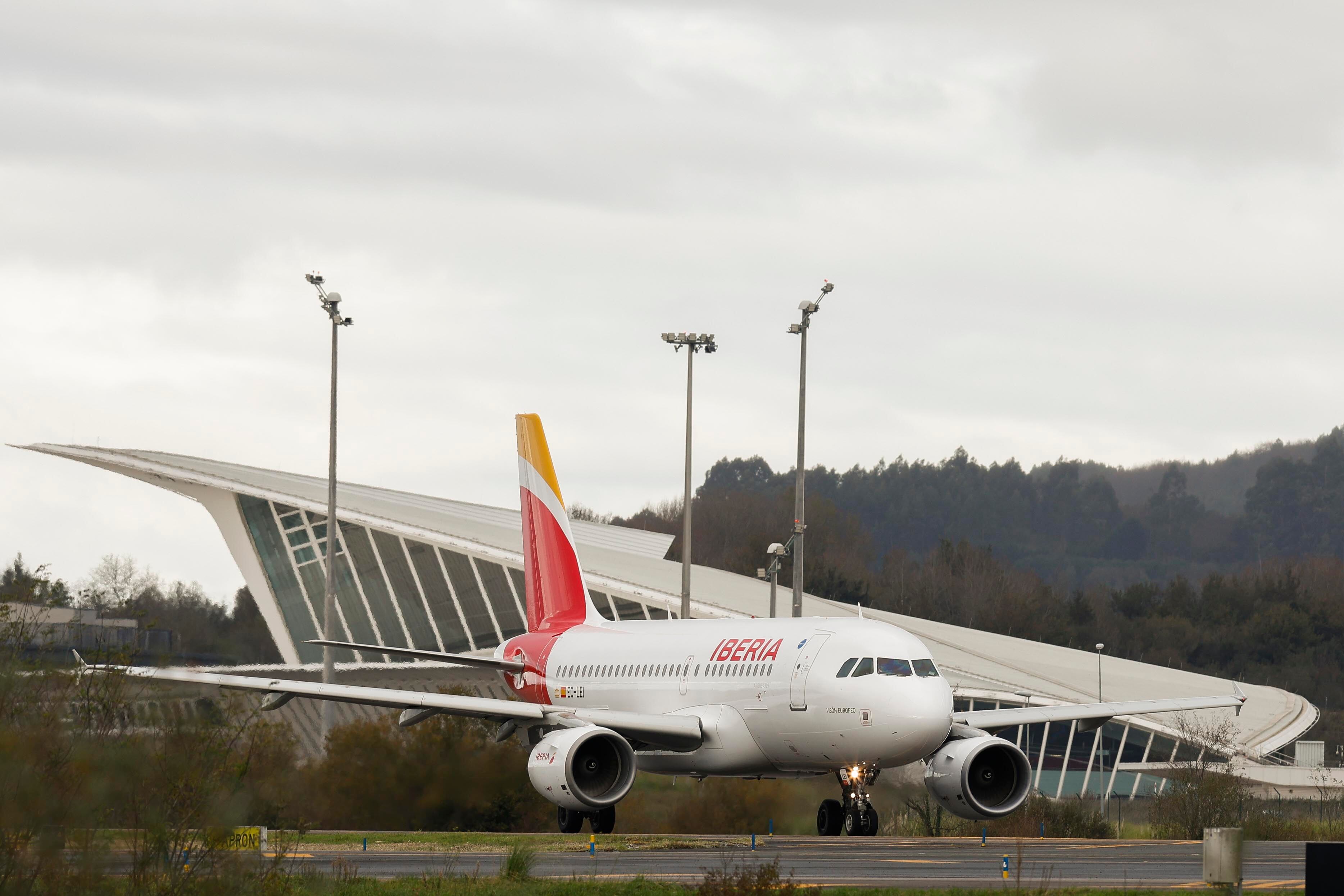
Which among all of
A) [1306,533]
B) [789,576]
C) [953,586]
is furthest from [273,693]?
[1306,533]

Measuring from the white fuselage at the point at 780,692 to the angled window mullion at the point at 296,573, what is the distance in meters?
36.9

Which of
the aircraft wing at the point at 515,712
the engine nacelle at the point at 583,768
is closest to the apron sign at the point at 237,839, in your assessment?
the engine nacelle at the point at 583,768

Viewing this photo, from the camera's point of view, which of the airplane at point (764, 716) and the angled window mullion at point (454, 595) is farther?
the angled window mullion at point (454, 595)

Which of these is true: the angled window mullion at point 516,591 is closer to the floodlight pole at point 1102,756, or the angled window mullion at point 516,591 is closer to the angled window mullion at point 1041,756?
the angled window mullion at point 1041,756

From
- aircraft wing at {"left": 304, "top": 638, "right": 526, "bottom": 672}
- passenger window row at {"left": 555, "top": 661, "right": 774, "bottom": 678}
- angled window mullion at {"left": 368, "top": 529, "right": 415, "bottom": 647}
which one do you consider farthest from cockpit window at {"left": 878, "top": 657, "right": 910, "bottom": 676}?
angled window mullion at {"left": 368, "top": 529, "right": 415, "bottom": 647}

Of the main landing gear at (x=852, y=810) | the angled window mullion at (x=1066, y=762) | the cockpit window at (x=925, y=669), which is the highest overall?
the cockpit window at (x=925, y=669)

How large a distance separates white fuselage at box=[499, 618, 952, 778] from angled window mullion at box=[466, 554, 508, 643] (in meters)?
31.6

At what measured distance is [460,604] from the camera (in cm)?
6538

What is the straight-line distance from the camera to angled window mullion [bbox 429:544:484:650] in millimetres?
64562

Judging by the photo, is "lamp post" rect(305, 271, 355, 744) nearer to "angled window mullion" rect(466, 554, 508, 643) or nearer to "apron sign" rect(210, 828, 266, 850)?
"angled window mullion" rect(466, 554, 508, 643)

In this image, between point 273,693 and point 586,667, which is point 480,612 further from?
point 273,693

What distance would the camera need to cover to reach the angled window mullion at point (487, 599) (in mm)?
63938

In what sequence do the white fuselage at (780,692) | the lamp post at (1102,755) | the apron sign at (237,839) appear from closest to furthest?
the apron sign at (237,839)
the white fuselage at (780,692)
the lamp post at (1102,755)

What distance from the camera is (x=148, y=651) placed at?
1355 centimetres
